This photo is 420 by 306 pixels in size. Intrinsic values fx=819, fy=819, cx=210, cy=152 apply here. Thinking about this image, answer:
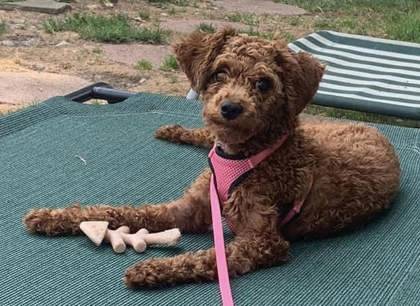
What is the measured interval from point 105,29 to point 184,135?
3362mm

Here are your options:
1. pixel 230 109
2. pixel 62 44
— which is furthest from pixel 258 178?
pixel 62 44

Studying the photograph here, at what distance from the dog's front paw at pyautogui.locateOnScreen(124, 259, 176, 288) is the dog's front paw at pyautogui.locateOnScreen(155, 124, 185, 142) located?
5.05ft

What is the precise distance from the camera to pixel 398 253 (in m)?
3.05

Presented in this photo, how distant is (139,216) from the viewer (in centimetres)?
306

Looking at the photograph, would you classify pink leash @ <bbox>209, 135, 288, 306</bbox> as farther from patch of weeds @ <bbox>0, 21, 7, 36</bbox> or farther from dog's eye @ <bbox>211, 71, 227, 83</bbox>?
patch of weeds @ <bbox>0, 21, 7, 36</bbox>

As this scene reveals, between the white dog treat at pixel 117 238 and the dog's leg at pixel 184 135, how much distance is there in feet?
3.74

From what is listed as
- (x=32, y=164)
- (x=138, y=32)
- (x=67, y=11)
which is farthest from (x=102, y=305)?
(x=67, y=11)

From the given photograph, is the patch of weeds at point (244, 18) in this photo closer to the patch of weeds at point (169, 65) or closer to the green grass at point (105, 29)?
the green grass at point (105, 29)

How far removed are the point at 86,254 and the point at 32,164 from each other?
3.27ft

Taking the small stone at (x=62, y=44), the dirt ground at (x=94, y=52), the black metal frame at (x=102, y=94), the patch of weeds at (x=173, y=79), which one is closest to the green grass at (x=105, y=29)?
the dirt ground at (x=94, y=52)

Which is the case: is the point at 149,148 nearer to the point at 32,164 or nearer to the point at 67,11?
the point at 32,164

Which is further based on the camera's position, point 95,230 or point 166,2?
point 166,2

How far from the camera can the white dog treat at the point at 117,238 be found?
289 centimetres

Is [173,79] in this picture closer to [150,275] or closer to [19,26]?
[19,26]
